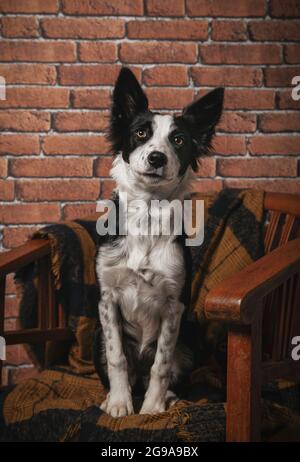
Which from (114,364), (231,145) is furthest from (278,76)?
(114,364)

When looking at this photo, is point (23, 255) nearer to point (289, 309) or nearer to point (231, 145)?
point (289, 309)

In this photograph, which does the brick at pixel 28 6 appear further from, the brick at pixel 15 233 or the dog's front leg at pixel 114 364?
the dog's front leg at pixel 114 364

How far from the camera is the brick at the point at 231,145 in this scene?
2.36 metres

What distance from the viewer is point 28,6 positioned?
2.29 metres

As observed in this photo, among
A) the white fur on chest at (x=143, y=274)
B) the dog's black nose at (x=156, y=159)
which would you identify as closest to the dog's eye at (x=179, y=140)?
the dog's black nose at (x=156, y=159)

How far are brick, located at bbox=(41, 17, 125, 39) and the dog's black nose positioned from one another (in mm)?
979

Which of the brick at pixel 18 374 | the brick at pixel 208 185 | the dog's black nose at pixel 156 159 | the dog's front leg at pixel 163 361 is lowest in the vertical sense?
the brick at pixel 18 374

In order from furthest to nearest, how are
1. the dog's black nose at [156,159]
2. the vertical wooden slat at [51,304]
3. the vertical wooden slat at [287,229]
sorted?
the vertical wooden slat at [51,304]
the vertical wooden slat at [287,229]
the dog's black nose at [156,159]

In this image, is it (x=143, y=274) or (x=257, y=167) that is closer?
(x=143, y=274)

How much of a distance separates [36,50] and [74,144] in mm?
392

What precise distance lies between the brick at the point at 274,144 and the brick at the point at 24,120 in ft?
2.71

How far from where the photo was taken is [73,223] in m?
1.99
